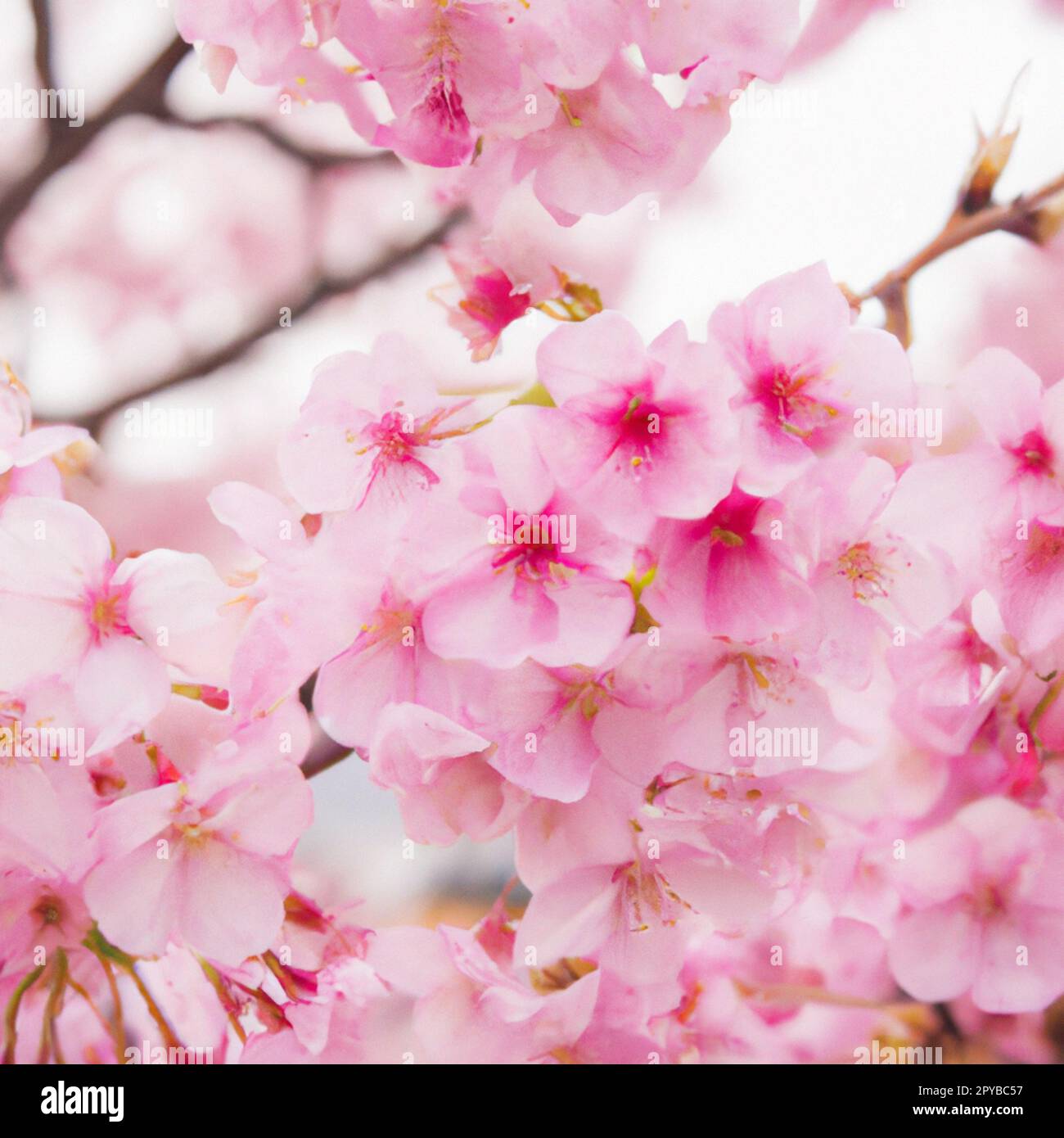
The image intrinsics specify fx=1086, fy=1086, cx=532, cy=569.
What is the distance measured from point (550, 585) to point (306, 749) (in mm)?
184

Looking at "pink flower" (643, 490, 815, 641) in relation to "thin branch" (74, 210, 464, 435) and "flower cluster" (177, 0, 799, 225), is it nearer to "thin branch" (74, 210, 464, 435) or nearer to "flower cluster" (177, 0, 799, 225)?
"flower cluster" (177, 0, 799, 225)

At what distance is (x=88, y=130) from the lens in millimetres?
710

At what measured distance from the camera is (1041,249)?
69 cm

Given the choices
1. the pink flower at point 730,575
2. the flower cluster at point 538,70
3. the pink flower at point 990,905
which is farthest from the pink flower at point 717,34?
the pink flower at point 990,905

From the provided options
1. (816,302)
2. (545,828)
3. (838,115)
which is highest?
(838,115)

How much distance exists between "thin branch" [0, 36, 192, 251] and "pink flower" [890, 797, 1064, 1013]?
70 cm

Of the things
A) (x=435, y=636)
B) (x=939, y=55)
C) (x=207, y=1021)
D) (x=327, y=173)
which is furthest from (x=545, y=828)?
(x=939, y=55)

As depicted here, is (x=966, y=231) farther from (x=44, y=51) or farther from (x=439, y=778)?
(x=44, y=51)

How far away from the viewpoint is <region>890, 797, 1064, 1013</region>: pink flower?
0.70 metres

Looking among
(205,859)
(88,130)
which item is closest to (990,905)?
(205,859)

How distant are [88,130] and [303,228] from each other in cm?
15

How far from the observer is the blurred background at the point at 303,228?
70 centimetres

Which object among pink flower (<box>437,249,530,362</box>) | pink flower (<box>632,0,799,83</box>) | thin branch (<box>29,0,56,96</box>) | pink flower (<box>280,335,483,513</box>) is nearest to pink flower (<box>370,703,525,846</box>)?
pink flower (<box>280,335,483,513</box>)

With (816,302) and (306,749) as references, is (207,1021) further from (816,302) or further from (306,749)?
(816,302)
